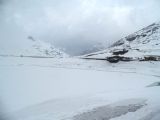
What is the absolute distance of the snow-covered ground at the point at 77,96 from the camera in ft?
29.0

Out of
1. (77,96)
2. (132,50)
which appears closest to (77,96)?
(77,96)

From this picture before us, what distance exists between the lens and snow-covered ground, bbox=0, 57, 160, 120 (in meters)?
8.85

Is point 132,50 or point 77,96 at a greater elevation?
point 132,50

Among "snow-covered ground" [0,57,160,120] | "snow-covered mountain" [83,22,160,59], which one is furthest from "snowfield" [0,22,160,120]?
"snow-covered mountain" [83,22,160,59]

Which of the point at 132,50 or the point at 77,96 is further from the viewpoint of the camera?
the point at 132,50

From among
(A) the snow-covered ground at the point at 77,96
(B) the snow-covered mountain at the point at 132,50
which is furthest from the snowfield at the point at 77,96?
(B) the snow-covered mountain at the point at 132,50

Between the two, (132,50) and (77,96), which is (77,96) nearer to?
(77,96)

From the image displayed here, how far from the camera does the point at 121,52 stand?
26562mm

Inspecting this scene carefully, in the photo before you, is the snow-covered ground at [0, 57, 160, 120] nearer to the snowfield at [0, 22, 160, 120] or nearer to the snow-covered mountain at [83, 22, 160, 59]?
the snowfield at [0, 22, 160, 120]

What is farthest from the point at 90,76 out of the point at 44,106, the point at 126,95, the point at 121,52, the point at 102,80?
the point at 121,52

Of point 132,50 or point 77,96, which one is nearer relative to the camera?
point 77,96

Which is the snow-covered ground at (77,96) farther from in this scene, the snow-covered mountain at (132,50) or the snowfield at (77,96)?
the snow-covered mountain at (132,50)

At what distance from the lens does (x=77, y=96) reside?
1127 cm

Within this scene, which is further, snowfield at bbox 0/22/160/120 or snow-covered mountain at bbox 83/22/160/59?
snow-covered mountain at bbox 83/22/160/59
